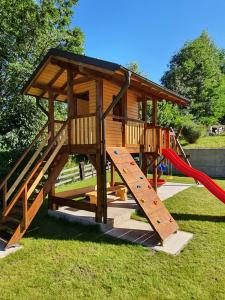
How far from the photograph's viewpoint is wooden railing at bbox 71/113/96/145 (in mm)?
7379

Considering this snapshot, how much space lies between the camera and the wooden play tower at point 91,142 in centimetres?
652

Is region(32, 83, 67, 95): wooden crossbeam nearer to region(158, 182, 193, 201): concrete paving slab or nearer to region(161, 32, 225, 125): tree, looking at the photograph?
region(158, 182, 193, 201): concrete paving slab

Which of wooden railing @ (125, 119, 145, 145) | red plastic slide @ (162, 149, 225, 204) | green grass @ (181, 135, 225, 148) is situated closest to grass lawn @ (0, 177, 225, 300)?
red plastic slide @ (162, 149, 225, 204)

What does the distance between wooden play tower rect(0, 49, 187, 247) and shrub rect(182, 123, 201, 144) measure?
12.9 m

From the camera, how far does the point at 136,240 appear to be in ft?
20.8

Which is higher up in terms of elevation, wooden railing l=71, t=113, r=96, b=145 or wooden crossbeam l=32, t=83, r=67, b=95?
wooden crossbeam l=32, t=83, r=67, b=95

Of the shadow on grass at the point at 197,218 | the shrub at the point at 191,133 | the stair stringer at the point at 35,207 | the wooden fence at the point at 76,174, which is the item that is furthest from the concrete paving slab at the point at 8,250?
the shrub at the point at 191,133

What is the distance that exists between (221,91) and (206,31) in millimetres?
21066

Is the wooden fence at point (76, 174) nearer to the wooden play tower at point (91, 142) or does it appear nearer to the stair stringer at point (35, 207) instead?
the wooden play tower at point (91, 142)

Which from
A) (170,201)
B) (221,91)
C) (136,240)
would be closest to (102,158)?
(136,240)

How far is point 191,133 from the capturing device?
22.0 meters

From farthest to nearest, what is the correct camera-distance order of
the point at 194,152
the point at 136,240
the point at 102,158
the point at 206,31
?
the point at 206,31, the point at 194,152, the point at 102,158, the point at 136,240

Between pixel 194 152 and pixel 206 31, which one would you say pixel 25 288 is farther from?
pixel 206 31

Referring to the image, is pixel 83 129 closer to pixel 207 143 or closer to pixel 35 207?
pixel 35 207
